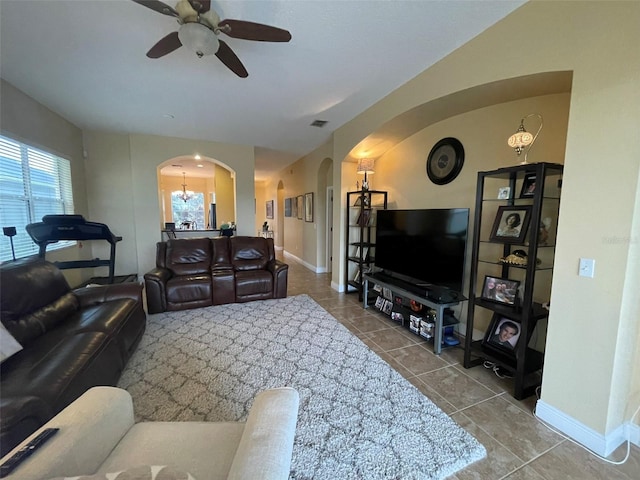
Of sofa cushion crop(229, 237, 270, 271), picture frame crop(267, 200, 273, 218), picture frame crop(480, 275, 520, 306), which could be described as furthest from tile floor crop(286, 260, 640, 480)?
picture frame crop(267, 200, 273, 218)

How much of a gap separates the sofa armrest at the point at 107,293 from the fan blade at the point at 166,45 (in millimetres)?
2166

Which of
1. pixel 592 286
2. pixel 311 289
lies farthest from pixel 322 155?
pixel 592 286

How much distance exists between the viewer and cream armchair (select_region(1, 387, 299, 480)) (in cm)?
Result: 75

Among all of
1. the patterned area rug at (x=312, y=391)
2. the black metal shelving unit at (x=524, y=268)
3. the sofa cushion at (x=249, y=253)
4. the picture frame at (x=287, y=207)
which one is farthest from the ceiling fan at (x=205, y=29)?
the picture frame at (x=287, y=207)

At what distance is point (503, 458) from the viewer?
1473 mm

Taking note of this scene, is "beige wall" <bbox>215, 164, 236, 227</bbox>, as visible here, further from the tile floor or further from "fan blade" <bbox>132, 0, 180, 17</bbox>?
"fan blade" <bbox>132, 0, 180, 17</bbox>

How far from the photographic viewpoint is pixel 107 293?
2588 millimetres

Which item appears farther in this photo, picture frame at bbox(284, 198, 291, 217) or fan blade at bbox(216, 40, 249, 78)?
picture frame at bbox(284, 198, 291, 217)

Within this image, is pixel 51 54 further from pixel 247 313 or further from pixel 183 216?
pixel 183 216

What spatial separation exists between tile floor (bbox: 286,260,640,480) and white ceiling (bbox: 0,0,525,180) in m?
2.81

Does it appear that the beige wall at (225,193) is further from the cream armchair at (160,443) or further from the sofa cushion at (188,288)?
the cream armchair at (160,443)

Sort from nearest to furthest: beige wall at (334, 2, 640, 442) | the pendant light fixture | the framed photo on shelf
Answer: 1. beige wall at (334, 2, 640, 442)
2. the framed photo on shelf
3. the pendant light fixture

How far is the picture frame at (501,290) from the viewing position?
2.13 m

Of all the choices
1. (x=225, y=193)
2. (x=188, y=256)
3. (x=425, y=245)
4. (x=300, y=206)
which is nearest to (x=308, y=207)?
(x=300, y=206)
